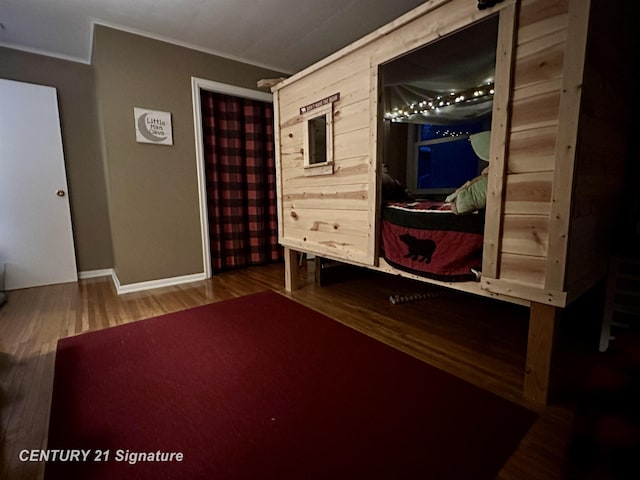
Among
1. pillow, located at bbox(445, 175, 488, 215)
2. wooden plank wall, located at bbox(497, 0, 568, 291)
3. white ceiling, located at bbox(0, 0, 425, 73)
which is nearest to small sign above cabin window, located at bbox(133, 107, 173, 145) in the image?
white ceiling, located at bbox(0, 0, 425, 73)

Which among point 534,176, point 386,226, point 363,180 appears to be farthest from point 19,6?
point 534,176

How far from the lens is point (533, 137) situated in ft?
3.77

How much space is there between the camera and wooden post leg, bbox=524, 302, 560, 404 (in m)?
1.19

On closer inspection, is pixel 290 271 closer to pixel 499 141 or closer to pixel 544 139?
pixel 499 141

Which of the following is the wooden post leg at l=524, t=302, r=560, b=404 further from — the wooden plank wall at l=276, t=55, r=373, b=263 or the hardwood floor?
the wooden plank wall at l=276, t=55, r=373, b=263

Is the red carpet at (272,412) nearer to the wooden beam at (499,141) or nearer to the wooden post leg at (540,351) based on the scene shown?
the wooden post leg at (540,351)

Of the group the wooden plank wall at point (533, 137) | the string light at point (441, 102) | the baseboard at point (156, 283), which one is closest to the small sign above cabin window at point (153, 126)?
the baseboard at point (156, 283)

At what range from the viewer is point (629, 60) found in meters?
1.49

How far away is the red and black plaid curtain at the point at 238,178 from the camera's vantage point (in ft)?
10.9

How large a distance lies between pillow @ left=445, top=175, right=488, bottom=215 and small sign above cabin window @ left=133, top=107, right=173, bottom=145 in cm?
269

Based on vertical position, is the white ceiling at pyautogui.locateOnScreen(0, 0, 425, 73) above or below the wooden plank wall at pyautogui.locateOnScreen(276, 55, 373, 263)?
above

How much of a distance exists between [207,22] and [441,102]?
2468mm

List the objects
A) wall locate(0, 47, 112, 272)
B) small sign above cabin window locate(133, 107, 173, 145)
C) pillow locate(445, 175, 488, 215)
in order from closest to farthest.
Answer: pillow locate(445, 175, 488, 215), small sign above cabin window locate(133, 107, 173, 145), wall locate(0, 47, 112, 272)

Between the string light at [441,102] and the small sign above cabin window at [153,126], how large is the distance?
259 centimetres
